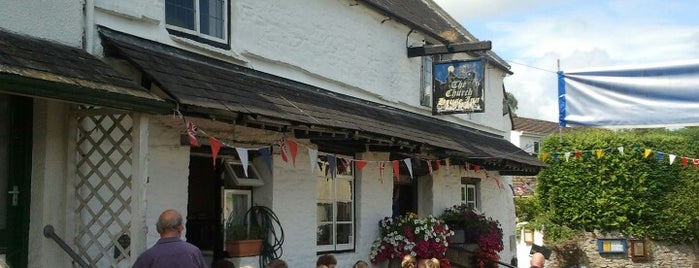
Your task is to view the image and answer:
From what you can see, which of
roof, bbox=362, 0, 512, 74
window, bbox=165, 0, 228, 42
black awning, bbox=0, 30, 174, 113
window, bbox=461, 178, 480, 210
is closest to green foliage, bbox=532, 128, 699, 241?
roof, bbox=362, 0, 512, 74

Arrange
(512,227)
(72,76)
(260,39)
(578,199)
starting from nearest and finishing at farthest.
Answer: (72,76) < (260,39) < (512,227) < (578,199)

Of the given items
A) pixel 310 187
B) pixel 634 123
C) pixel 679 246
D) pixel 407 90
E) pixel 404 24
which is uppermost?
pixel 404 24

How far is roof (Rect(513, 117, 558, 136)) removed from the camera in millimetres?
A: 47009

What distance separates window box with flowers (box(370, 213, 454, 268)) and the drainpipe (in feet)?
20.5

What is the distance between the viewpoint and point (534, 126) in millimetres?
49000

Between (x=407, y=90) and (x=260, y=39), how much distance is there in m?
4.91

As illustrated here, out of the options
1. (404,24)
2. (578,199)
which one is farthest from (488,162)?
(578,199)

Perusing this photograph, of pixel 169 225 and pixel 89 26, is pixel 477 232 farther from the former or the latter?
pixel 169 225

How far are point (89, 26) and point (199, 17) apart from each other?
2075 millimetres

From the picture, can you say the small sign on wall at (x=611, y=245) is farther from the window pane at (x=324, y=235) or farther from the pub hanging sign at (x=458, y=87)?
the window pane at (x=324, y=235)

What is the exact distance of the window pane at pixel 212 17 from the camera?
954 cm

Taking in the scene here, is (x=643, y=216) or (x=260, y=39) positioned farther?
(x=643, y=216)

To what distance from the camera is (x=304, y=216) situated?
1078 centimetres

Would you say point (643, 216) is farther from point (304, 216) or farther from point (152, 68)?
point (152, 68)
